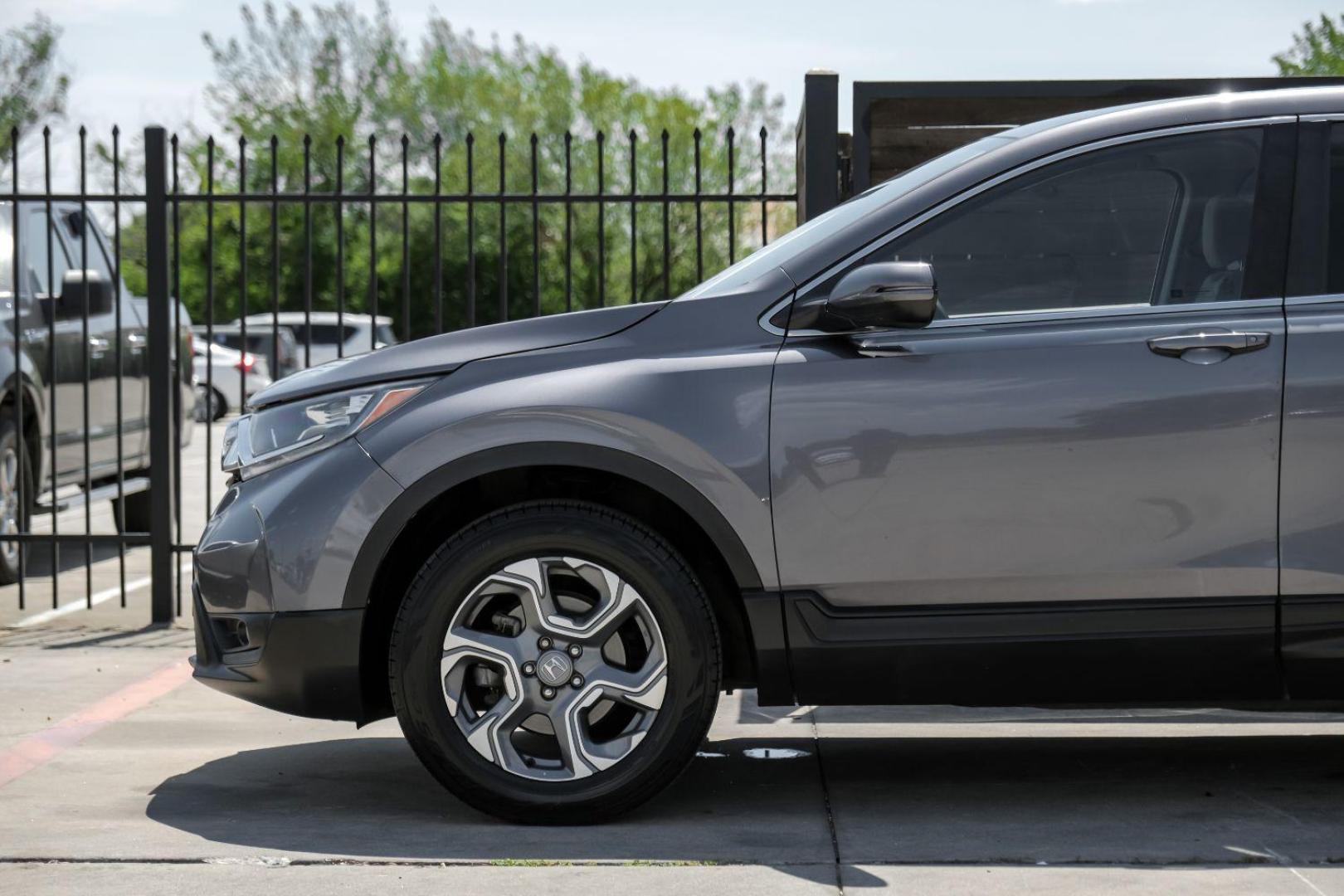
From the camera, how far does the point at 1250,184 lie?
13.9 ft

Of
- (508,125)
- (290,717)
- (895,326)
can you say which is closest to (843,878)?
(895,326)

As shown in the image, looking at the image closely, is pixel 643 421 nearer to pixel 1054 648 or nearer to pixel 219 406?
pixel 1054 648

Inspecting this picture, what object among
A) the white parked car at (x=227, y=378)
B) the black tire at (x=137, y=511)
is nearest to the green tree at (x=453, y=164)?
the white parked car at (x=227, y=378)

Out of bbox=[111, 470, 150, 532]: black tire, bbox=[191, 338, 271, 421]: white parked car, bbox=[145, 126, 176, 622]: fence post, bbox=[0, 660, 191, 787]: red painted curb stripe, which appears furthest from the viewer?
bbox=[191, 338, 271, 421]: white parked car

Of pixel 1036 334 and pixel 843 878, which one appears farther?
pixel 1036 334

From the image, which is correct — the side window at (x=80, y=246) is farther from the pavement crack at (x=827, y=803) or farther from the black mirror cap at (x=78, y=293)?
the pavement crack at (x=827, y=803)

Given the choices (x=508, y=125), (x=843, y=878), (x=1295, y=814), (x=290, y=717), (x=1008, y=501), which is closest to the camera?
(x=843, y=878)

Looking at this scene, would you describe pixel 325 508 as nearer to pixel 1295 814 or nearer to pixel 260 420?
pixel 260 420

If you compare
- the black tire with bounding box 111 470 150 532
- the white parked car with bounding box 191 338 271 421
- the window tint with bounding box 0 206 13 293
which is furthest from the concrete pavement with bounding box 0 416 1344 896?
the white parked car with bounding box 191 338 271 421

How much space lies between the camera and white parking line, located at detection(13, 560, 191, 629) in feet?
26.1

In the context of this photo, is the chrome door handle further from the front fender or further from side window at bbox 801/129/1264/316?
the front fender

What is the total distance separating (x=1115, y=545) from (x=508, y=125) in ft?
134

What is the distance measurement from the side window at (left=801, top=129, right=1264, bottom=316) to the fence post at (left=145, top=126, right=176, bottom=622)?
4.35m

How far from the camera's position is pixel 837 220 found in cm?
445
